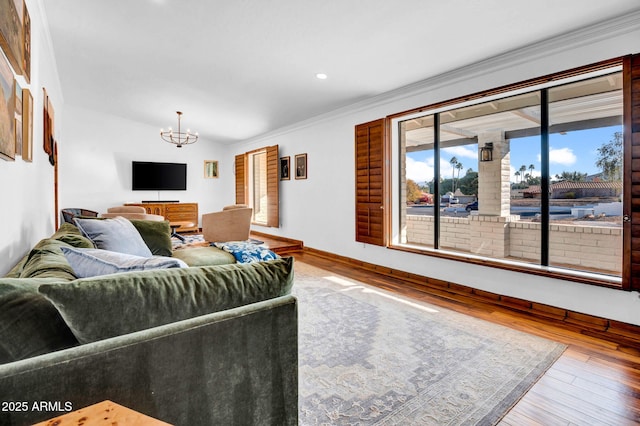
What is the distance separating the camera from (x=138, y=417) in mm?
662

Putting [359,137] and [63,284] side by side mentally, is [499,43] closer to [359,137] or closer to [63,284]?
[359,137]

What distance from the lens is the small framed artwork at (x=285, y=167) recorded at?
646 cm

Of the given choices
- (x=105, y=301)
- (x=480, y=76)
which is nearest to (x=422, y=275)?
(x=480, y=76)

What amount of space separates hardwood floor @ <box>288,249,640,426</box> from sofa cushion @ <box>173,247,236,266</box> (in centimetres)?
221

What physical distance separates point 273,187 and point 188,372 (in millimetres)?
5975

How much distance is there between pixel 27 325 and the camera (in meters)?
0.84

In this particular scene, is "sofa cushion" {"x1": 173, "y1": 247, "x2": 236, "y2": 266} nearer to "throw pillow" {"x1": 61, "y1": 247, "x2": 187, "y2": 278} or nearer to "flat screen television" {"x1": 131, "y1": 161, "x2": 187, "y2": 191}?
"throw pillow" {"x1": 61, "y1": 247, "x2": 187, "y2": 278}

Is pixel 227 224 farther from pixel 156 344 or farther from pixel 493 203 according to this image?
pixel 156 344

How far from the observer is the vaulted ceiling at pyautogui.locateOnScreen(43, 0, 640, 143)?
2.53 metres

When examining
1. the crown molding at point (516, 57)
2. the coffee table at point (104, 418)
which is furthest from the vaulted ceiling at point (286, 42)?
the coffee table at point (104, 418)

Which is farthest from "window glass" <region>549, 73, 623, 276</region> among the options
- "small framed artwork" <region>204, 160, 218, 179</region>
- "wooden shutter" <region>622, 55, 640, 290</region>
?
"small framed artwork" <region>204, 160, 218, 179</region>

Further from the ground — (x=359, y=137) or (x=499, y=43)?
(x=499, y=43)

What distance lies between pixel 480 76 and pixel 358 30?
1.44 m

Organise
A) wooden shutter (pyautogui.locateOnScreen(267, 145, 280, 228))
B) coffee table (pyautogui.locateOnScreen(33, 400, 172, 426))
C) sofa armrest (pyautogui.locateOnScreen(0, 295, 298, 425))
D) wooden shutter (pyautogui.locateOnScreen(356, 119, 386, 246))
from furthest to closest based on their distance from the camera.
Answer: wooden shutter (pyautogui.locateOnScreen(267, 145, 280, 228))
wooden shutter (pyautogui.locateOnScreen(356, 119, 386, 246))
sofa armrest (pyautogui.locateOnScreen(0, 295, 298, 425))
coffee table (pyautogui.locateOnScreen(33, 400, 172, 426))
